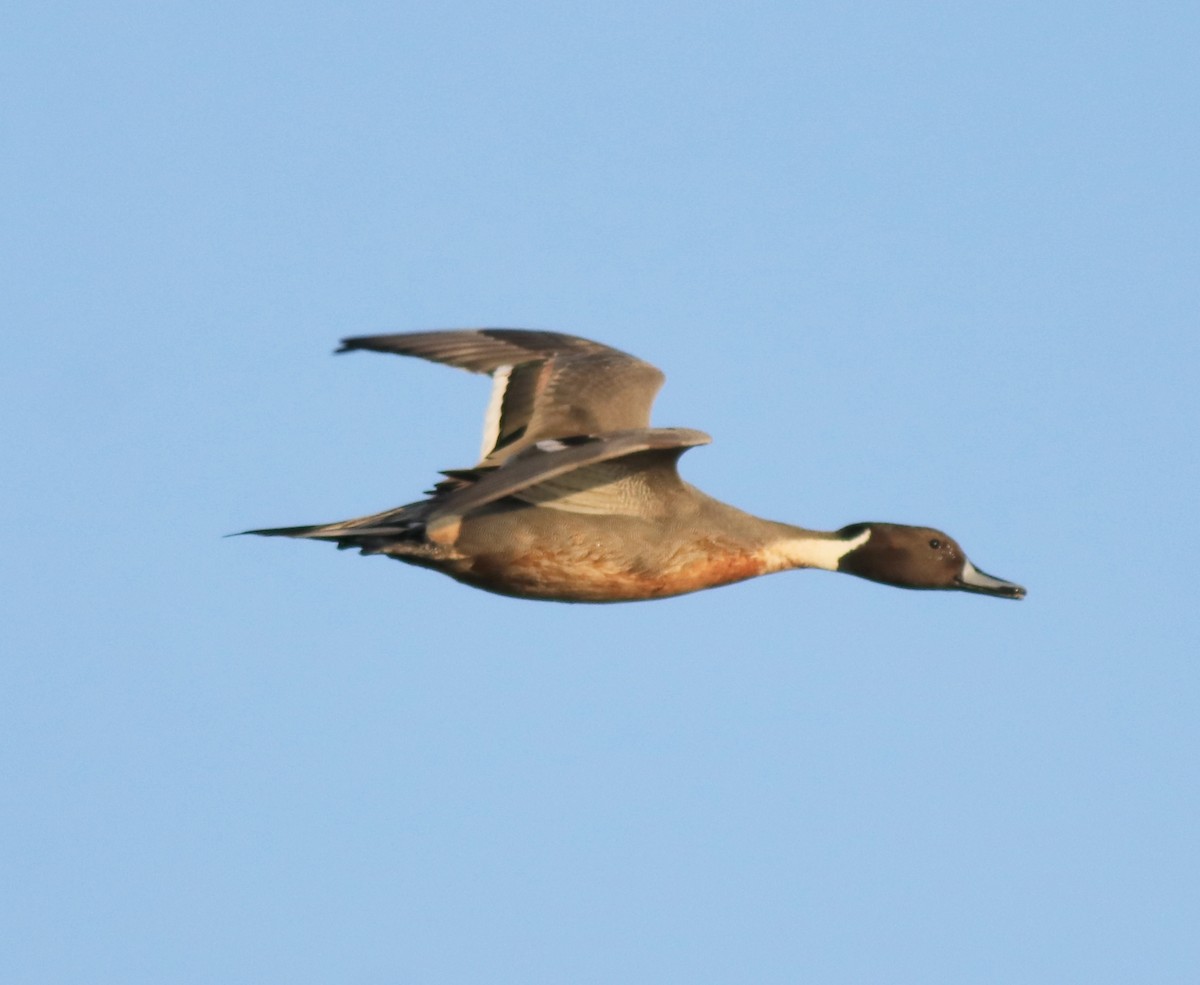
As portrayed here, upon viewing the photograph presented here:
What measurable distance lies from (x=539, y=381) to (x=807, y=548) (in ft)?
5.78

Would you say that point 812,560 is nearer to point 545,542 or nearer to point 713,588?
point 713,588

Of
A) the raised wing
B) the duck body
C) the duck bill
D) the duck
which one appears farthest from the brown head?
the raised wing

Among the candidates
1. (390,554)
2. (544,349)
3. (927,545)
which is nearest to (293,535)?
(390,554)

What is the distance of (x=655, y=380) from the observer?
10.7m

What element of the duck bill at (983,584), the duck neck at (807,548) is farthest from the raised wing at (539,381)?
the duck bill at (983,584)

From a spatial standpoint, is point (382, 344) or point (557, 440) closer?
point (557, 440)

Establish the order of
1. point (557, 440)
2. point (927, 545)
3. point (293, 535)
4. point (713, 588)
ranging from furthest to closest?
point (927, 545) < point (713, 588) < point (293, 535) < point (557, 440)

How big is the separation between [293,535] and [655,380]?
2198mm

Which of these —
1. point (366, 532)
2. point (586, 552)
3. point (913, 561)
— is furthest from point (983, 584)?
point (366, 532)

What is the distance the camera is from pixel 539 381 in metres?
10.6

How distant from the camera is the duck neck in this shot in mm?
10758

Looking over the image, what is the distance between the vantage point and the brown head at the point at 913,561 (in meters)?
11.2

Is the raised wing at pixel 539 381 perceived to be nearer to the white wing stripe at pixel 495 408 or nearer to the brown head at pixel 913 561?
the white wing stripe at pixel 495 408

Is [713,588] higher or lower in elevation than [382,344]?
lower
